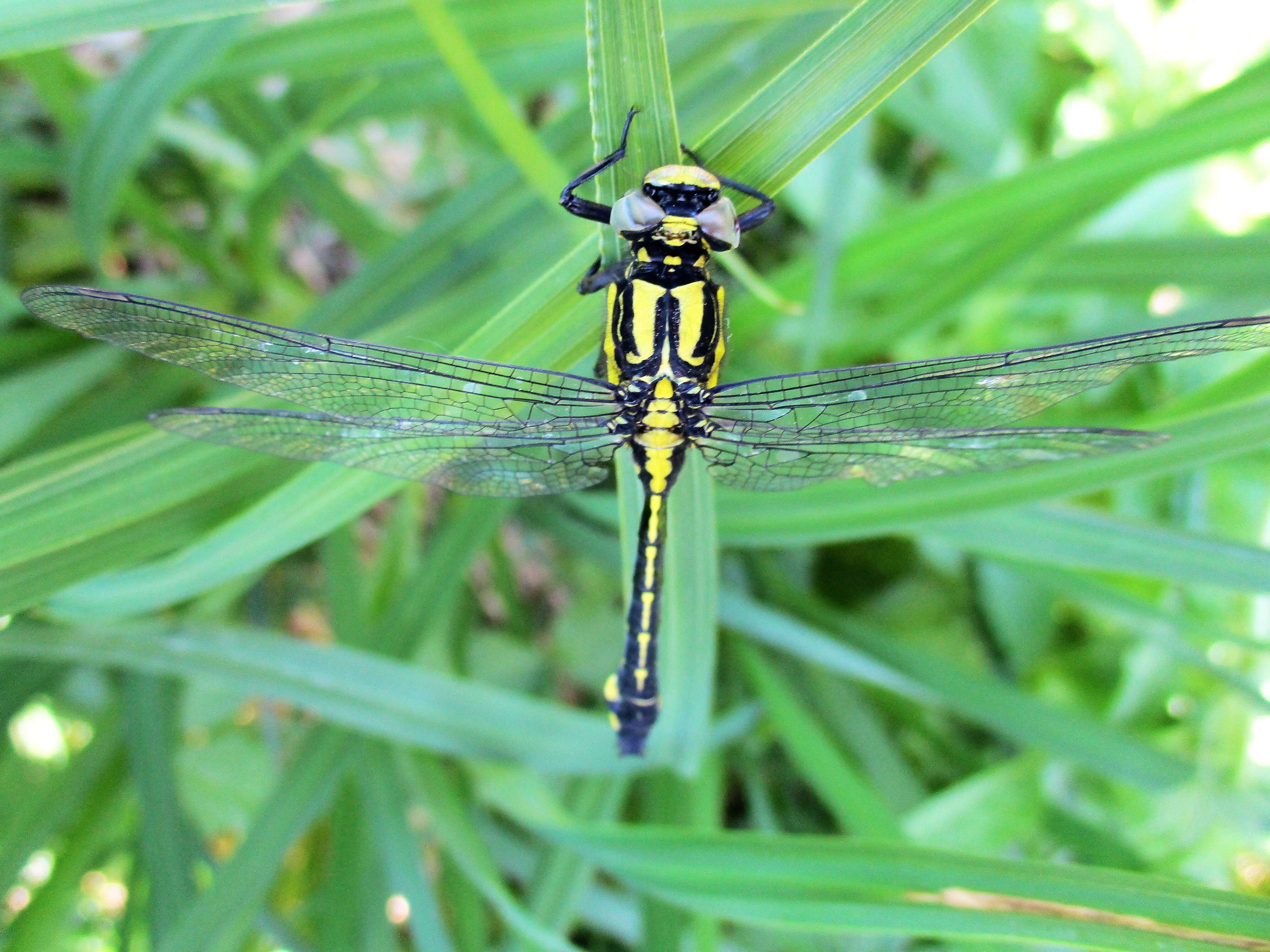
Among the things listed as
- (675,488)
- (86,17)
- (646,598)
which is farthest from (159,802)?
(86,17)

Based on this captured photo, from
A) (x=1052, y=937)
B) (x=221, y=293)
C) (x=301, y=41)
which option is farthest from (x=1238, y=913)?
(x=221, y=293)

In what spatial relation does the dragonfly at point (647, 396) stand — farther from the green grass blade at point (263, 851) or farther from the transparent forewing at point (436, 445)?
the green grass blade at point (263, 851)

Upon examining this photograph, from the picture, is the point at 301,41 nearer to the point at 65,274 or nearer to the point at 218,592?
the point at 65,274

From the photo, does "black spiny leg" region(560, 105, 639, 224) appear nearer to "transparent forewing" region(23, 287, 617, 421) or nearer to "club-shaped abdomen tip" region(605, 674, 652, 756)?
"transparent forewing" region(23, 287, 617, 421)

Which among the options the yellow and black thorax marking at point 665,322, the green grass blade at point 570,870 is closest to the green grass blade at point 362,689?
the green grass blade at point 570,870

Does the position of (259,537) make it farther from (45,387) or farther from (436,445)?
(45,387)

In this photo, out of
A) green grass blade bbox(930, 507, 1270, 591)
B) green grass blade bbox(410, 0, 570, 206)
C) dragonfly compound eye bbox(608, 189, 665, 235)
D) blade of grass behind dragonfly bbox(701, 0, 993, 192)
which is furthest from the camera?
green grass blade bbox(930, 507, 1270, 591)

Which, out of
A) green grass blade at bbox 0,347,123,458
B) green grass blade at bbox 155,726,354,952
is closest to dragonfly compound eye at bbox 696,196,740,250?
green grass blade at bbox 155,726,354,952
